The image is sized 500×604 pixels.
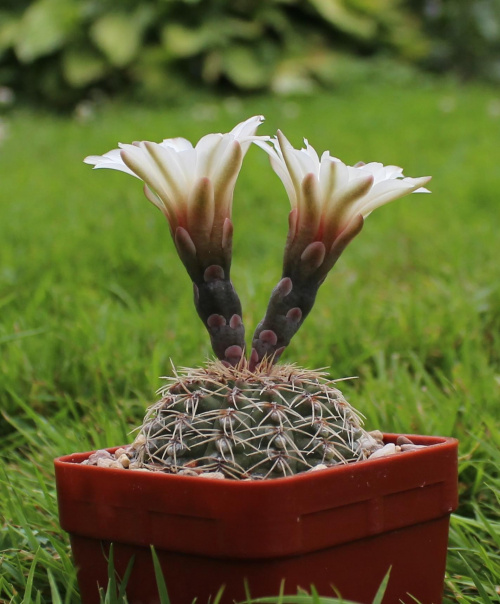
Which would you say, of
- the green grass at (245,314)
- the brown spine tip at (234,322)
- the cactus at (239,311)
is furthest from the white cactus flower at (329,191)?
the green grass at (245,314)

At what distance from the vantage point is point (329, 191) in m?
1.24

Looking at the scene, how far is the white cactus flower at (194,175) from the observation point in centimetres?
122

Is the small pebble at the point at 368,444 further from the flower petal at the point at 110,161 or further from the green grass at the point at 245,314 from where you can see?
the flower petal at the point at 110,161

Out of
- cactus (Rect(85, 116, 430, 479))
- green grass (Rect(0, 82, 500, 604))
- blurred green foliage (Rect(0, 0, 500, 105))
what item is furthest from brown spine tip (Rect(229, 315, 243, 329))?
blurred green foliage (Rect(0, 0, 500, 105))

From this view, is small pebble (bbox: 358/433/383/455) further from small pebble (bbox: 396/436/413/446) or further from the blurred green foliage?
the blurred green foliage

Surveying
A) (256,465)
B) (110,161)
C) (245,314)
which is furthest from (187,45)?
(256,465)

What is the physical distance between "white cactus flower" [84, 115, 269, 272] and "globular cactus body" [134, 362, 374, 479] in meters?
0.20

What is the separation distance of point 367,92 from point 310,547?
7.38m

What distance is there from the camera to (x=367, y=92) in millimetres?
8094

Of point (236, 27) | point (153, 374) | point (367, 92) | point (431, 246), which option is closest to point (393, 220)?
point (431, 246)

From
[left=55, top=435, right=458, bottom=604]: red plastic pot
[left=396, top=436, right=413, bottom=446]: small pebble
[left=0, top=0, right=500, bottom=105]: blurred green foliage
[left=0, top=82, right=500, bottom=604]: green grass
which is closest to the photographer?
[left=55, top=435, right=458, bottom=604]: red plastic pot

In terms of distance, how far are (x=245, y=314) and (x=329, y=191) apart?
1.33 metres

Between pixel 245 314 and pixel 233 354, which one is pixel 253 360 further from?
pixel 245 314

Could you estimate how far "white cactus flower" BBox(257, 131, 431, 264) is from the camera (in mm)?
1220
